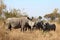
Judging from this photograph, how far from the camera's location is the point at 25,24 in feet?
50.0

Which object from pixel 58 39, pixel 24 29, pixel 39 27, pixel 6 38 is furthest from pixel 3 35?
pixel 39 27

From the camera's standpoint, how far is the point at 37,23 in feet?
53.1

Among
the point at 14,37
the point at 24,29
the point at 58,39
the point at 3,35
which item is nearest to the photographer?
the point at 3,35

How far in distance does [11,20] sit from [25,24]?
975mm

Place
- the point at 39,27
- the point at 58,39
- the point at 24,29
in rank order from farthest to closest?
the point at 39,27
the point at 24,29
the point at 58,39

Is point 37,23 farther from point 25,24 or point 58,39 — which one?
point 58,39

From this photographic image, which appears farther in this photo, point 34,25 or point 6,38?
point 34,25

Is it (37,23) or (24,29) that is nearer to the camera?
(24,29)

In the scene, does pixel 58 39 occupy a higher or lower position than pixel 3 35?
lower

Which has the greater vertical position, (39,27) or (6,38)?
(6,38)

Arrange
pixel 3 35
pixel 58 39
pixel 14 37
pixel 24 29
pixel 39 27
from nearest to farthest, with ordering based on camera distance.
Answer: pixel 3 35 < pixel 14 37 < pixel 58 39 < pixel 24 29 < pixel 39 27

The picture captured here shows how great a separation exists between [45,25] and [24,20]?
1.93m

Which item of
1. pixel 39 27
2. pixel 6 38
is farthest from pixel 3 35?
pixel 39 27

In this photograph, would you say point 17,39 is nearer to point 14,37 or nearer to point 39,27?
point 14,37
